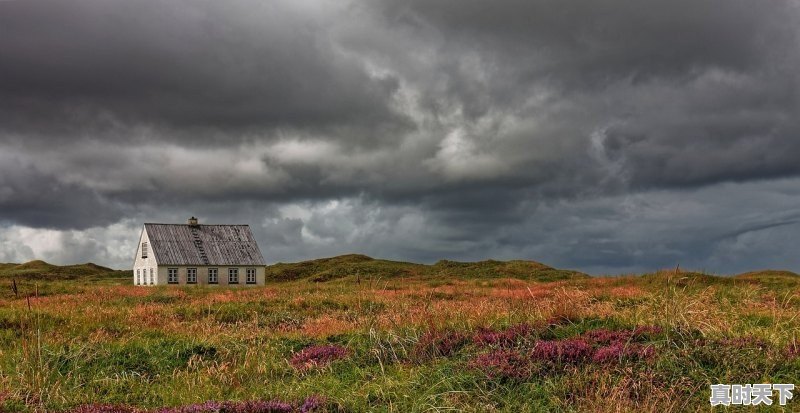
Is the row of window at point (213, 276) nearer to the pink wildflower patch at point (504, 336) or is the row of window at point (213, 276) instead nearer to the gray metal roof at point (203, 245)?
the gray metal roof at point (203, 245)

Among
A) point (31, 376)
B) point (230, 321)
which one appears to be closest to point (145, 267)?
point (230, 321)

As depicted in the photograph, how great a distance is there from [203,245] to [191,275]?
391 centimetres

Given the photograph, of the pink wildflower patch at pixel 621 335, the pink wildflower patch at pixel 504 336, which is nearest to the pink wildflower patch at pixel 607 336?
the pink wildflower patch at pixel 621 335

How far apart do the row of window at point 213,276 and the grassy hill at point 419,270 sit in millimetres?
6499

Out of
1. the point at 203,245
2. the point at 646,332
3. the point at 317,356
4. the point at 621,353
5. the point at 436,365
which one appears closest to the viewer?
the point at 621,353

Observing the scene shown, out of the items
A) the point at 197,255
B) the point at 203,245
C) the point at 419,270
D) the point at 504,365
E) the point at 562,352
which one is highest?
the point at 203,245

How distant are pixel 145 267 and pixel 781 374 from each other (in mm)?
68956

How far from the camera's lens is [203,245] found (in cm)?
6719

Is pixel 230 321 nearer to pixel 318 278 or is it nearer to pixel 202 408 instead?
pixel 202 408

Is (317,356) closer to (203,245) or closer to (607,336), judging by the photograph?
(607,336)

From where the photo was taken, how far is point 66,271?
89.4 m

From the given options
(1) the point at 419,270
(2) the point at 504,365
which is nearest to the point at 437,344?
(2) the point at 504,365

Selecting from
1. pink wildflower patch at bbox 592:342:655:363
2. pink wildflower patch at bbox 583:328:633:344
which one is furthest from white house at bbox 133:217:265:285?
pink wildflower patch at bbox 592:342:655:363

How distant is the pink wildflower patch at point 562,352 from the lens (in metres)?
9.09
